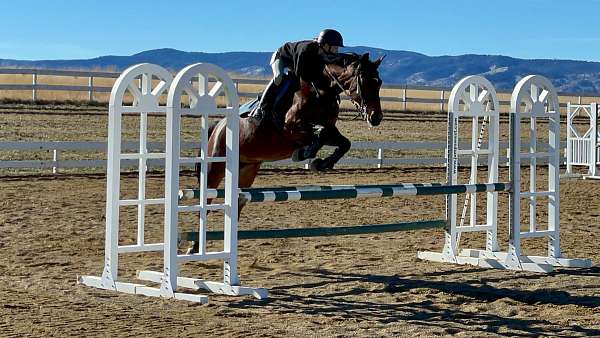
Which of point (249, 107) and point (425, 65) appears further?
point (425, 65)

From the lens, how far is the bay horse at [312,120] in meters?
9.54

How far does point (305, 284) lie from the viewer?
942 cm

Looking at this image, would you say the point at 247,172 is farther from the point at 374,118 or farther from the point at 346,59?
the point at 374,118

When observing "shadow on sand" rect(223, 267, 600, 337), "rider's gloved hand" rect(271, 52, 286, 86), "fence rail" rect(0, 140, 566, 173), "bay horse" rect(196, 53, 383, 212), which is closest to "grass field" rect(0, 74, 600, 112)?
"fence rail" rect(0, 140, 566, 173)

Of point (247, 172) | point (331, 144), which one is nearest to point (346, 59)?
point (331, 144)

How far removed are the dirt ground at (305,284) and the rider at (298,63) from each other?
5.20 feet

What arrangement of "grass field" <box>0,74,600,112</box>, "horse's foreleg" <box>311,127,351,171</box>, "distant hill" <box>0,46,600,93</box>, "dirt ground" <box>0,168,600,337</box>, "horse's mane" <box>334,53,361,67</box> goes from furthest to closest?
"distant hill" <box>0,46,600,93</box> → "grass field" <box>0,74,600,112</box> → "horse's foreleg" <box>311,127,351,171</box> → "horse's mane" <box>334,53,361,67</box> → "dirt ground" <box>0,168,600,337</box>

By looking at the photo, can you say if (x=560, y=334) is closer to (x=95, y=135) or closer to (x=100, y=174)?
(x=100, y=174)

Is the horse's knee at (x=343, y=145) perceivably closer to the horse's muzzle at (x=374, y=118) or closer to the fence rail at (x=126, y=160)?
the horse's muzzle at (x=374, y=118)

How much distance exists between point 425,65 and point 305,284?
147893 millimetres

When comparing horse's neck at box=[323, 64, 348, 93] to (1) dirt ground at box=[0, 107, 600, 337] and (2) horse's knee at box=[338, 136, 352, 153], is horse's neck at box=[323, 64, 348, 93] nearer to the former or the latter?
(2) horse's knee at box=[338, 136, 352, 153]

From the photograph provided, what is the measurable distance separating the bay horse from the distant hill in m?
125

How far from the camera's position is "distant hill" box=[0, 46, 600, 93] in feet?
453

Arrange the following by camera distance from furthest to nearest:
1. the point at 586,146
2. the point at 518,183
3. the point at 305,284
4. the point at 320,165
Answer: the point at 586,146 → the point at 518,183 → the point at 320,165 → the point at 305,284
